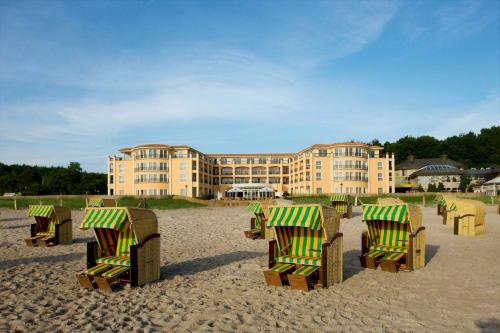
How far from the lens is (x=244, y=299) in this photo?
7.81 meters

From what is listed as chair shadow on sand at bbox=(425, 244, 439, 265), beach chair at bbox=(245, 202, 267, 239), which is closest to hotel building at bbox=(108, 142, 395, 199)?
beach chair at bbox=(245, 202, 267, 239)

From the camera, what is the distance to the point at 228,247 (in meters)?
14.7

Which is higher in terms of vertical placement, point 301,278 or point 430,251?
point 301,278

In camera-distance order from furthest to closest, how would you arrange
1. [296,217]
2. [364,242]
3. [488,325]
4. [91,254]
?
[364,242] < [91,254] < [296,217] < [488,325]

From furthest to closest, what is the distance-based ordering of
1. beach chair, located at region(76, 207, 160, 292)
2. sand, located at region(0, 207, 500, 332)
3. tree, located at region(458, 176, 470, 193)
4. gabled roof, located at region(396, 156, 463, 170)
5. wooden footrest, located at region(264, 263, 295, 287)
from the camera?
gabled roof, located at region(396, 156, 463, 170)
tree, located at region(458, 176, 470, 193)
wooden footrest, located at region(264, 263, 295, 287)
beach chair, located at region(76, 207, 160, 292)
sand, located at region(0, 207, 500, 332)

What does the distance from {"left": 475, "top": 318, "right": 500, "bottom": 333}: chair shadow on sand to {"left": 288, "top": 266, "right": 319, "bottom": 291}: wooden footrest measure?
10.9 feet

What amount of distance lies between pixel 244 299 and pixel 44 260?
25.2ft

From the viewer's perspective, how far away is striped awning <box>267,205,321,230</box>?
27.0ft

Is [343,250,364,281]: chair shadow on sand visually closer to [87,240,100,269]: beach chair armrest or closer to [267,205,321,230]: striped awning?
[267,205,321,230]: striped awning

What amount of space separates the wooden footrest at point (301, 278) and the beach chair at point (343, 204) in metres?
18.8

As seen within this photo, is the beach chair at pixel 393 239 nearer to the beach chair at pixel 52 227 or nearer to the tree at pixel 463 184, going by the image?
the beach chair at pixel 52 227

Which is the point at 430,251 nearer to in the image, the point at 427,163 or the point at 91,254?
the point at 91,254

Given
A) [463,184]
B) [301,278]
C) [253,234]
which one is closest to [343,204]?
[253,234]

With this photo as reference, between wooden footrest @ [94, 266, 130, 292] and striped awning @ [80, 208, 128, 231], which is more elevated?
striped awning @ [80, 208, 128, 231]
